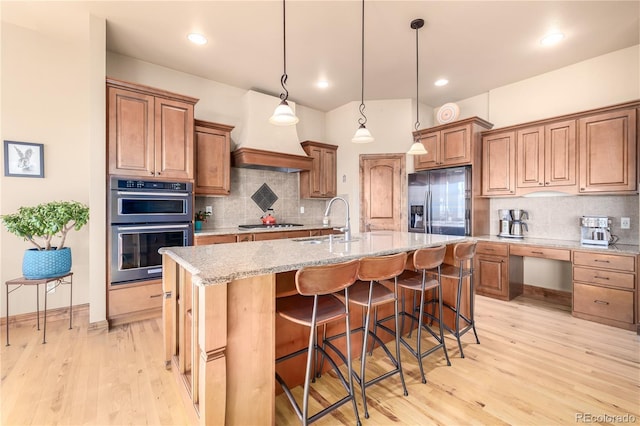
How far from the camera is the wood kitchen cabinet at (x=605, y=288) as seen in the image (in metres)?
2.86

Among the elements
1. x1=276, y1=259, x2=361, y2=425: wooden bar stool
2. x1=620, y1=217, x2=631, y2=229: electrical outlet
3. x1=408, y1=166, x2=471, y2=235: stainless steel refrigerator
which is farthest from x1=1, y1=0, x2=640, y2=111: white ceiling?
x1=276, y1=259, x2=361, y2=425: wooden bar stool

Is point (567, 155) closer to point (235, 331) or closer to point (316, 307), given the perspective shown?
point (316, 307)

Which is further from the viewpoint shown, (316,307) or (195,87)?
(195,87)

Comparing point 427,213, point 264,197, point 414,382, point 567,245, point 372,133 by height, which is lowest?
point 414,382

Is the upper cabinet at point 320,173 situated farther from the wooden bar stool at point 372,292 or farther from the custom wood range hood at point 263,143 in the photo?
the wooden bar stool at point 372,292

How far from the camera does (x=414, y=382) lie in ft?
6.62

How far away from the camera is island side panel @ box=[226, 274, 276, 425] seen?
140 centimetres

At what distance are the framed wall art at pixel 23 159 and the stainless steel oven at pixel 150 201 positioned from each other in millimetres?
820

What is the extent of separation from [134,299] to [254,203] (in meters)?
2.10

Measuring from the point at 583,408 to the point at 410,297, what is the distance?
1282 mm

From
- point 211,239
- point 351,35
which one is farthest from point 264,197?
point 351,35

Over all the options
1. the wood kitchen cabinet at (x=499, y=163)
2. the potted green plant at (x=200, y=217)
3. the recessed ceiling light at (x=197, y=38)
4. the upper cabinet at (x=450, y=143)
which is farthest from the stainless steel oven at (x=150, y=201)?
the wood kitchen cabinet at (x=499, y=163)

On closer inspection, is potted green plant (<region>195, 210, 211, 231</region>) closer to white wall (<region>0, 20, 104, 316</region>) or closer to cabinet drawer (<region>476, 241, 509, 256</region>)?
white wall (<region>0, 20, 104, 316</region>)

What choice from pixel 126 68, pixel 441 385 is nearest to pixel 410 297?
pixel 441 385
